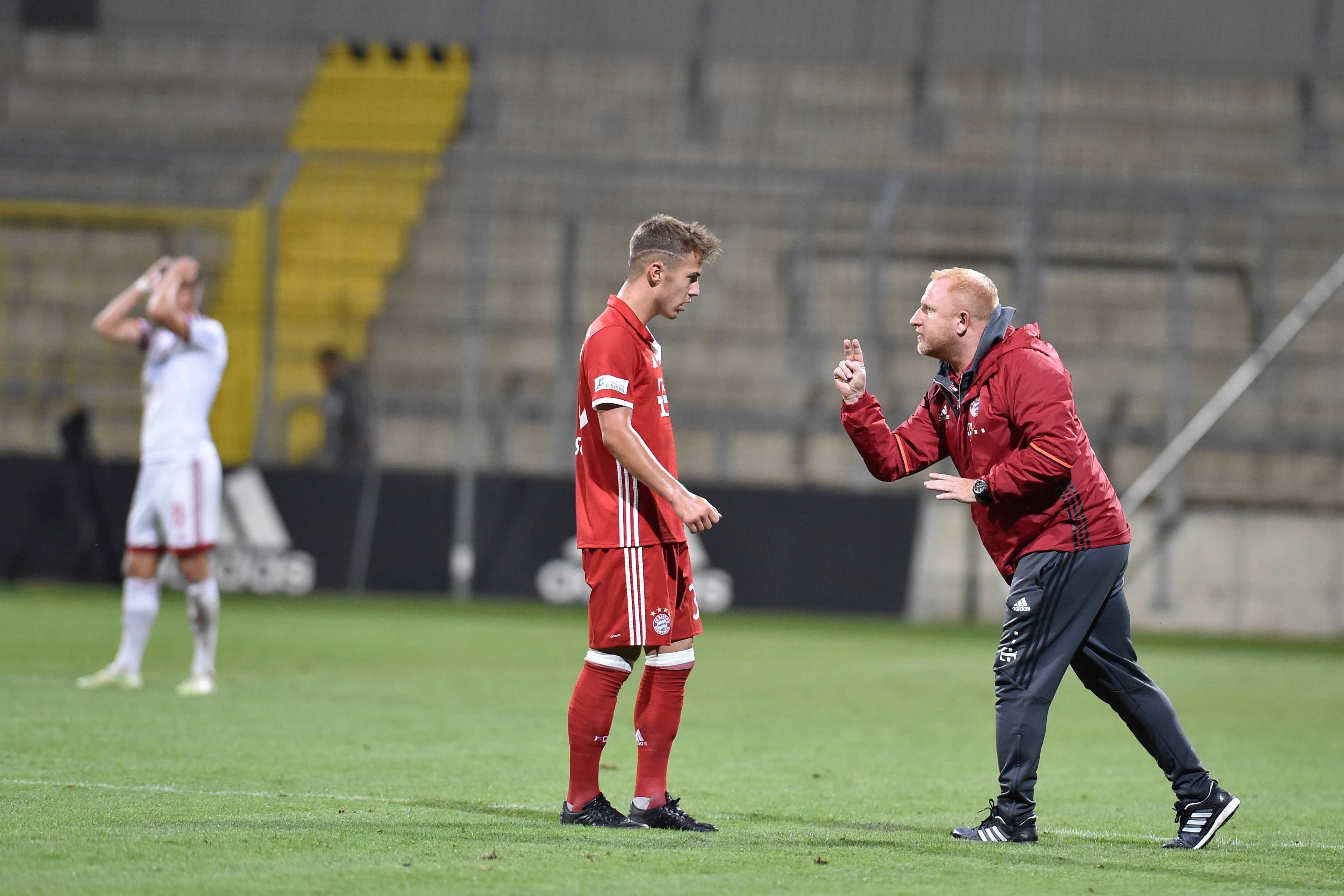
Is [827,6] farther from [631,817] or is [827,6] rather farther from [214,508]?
[631,817]

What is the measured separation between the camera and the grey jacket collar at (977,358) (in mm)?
5434

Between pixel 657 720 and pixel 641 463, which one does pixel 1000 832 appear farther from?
pixel 641 463

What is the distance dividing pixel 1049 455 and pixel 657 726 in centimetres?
150

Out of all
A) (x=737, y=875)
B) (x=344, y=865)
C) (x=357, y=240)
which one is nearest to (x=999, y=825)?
(x=737, y=875)

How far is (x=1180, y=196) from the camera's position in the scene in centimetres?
1764

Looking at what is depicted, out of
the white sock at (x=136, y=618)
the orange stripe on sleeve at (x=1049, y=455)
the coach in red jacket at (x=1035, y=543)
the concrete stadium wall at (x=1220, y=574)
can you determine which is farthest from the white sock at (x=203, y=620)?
the concrete stadium wall at (x=1220, y=574)

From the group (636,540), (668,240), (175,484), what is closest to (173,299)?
(175,484)

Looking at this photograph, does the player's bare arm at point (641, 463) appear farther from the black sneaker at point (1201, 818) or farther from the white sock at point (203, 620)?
the white sock at point (203, 620)

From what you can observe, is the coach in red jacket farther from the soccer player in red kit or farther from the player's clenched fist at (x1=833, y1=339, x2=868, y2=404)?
the soccer player in red kit

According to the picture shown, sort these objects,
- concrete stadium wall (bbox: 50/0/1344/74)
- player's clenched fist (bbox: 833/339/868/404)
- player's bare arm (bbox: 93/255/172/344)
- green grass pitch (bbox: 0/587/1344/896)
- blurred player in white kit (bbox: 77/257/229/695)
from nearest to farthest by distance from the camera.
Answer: green grass pitch (bbox: 0/587/1344/896)
player's clenched fist (bbox: 833/339/868/404)
blurred player in white kit (bbox: 77/257/229/695)
player's bare arm (bbox: 93/255/172/344)
concrete stadium wall (bbox: 50/0/1344/74)

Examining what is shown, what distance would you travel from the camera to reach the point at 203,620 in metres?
9.36

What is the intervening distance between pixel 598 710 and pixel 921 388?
1274 centimetres

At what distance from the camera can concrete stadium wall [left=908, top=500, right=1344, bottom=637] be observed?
16.6 metres

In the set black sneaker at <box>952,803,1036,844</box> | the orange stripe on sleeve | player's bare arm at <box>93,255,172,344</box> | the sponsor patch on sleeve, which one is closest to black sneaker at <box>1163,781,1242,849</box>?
black sneaker at <box>952,803,1036,844</box>
